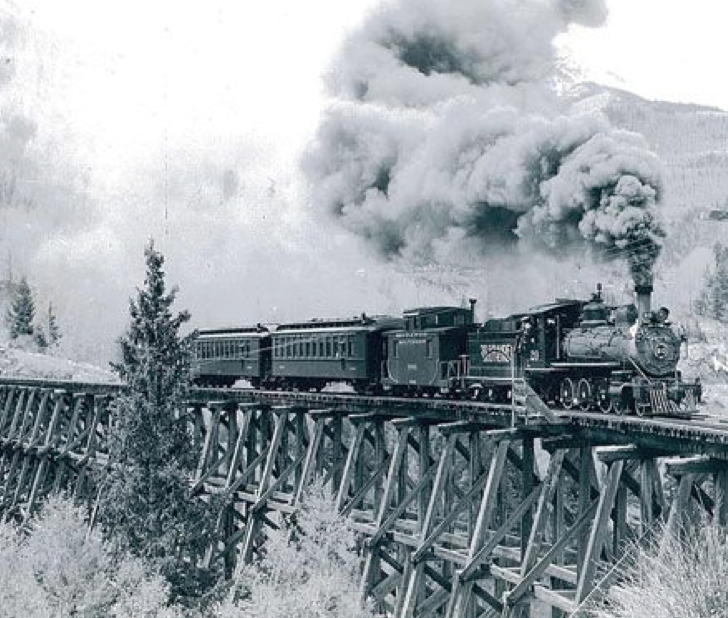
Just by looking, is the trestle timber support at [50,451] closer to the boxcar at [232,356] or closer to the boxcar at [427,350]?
the boxcar at [232,356]

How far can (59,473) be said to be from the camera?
28.9 meters

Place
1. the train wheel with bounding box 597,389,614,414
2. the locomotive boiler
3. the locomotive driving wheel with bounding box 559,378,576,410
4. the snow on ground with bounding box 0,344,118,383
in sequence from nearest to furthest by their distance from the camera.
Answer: the locomotive boiler
the train wheel with bounding box 597,389,614,414
the locomotive driving wheel with bounding box 559,378,576,410
the snow on ground with bounding box 0,344,118,383

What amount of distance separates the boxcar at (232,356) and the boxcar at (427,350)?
664 centimetres

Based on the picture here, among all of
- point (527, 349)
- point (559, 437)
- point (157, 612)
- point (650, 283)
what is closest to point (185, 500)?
point (157, 612)

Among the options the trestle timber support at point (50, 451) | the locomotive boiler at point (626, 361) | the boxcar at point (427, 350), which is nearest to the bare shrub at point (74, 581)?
the trestle timber support at point (50, 451)

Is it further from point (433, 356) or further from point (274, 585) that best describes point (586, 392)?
point (274, 585)

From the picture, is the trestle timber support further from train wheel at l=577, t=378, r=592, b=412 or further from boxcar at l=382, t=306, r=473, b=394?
train wheel at l=577, t=378, r=592, b=412

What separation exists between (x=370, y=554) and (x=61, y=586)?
7.25 meters

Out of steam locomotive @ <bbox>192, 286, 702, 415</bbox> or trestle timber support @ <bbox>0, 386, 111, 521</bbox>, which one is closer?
steam locomotive @ <bbox>192, 286, 702, 415</bbox>

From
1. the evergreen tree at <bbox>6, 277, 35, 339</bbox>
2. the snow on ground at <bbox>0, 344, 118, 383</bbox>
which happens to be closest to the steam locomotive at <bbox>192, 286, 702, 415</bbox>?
the snow on ground at <bbox>0, 344, 118, 383</bbox>

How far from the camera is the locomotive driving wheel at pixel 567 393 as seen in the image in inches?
687

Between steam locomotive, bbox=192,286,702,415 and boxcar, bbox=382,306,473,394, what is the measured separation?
0.07ft

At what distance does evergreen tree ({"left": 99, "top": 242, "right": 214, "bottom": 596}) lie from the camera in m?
20.6

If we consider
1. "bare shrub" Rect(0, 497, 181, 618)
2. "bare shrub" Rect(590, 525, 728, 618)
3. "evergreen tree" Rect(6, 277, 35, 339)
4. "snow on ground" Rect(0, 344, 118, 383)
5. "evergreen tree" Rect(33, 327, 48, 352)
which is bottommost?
"bare shrub" Rect(0, 497, 181, 618)
